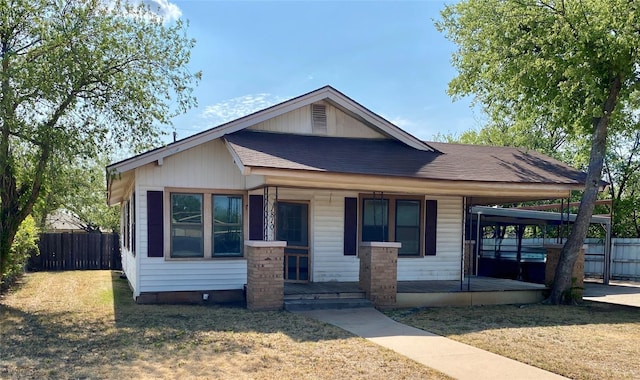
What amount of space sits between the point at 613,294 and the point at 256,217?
413 inches

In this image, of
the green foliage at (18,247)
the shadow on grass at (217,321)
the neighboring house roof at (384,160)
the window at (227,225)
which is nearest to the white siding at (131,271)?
the shadow on grass at (217,321)

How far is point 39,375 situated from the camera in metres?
5.24

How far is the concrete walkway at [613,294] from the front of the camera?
40.4ft

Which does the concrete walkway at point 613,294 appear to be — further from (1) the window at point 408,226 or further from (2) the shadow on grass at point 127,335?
(2) the shadow on grass at point 127,335

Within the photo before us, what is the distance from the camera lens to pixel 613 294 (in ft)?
45.5

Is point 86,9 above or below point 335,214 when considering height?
above

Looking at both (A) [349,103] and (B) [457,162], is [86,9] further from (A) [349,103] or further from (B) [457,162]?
(B) [457,162]

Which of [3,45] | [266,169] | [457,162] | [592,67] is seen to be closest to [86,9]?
[3,45]

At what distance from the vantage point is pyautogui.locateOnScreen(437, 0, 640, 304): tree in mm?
10273

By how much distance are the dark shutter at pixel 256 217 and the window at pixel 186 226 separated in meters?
1.06

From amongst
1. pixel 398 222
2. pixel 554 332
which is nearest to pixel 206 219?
pixel 398 222

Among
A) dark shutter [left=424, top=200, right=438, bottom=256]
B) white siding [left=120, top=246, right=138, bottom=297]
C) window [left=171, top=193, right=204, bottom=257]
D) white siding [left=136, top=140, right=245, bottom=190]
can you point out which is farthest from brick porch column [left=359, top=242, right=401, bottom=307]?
white siding [left=120, top=246, right=138, bottom=297]

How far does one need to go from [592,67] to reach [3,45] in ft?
39.4

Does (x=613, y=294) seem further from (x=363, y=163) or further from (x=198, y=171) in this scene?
(x=198, y=171)
